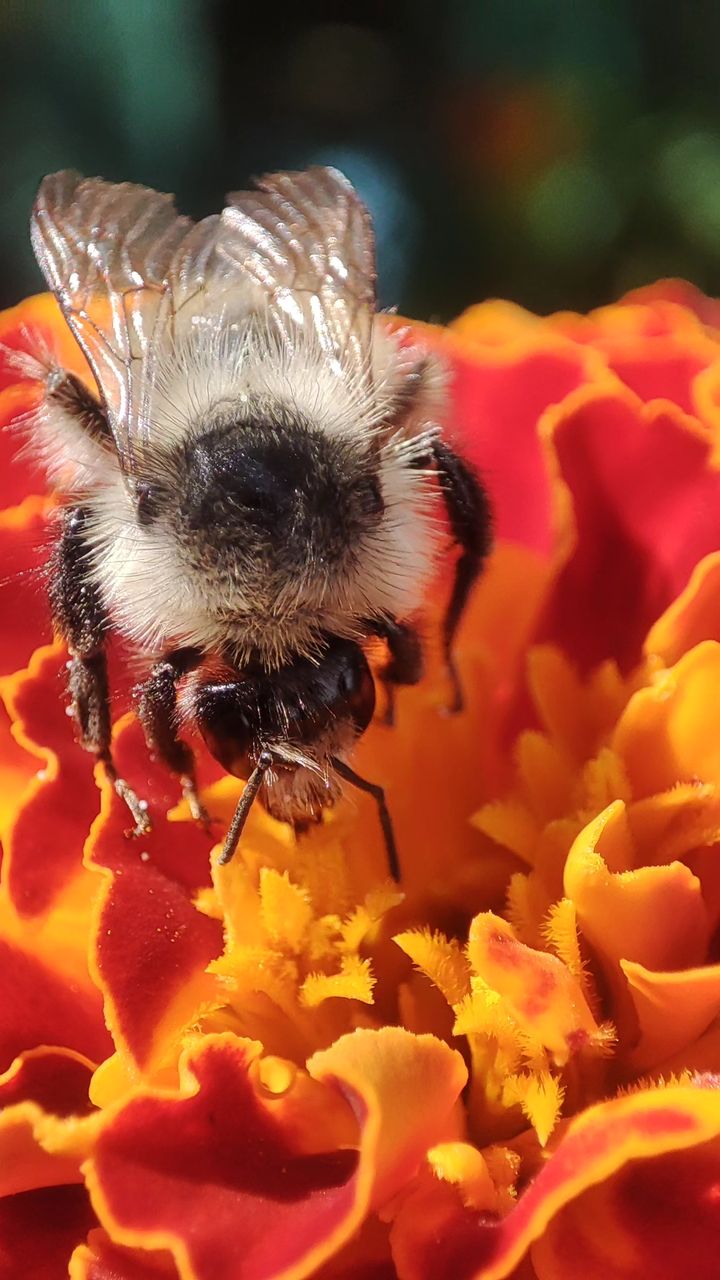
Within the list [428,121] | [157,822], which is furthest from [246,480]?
[428,121]

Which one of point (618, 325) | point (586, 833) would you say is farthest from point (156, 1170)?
point (618, 325)

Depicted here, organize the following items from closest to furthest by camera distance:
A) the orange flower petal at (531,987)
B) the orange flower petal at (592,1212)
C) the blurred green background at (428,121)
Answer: the orange flower petal at (592,1212) < the orange flower petal at (531,987) < the blurred green background at (428,121)

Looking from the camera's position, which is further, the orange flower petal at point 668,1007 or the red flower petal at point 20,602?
the red flower petal at point 20,602

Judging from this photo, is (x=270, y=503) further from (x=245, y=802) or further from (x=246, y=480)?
(x=245, y=802)

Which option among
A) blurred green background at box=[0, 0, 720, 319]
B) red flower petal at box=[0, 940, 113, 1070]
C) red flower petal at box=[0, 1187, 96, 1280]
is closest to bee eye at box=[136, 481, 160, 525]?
red flower petal at box=[0, 940, 113, 1070]

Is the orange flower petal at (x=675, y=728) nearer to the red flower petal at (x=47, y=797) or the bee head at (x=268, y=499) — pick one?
the bee head at (x=268, y=499)

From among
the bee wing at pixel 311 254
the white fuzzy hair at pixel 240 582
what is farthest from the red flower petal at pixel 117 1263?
the bee wing at pixel 311 254
